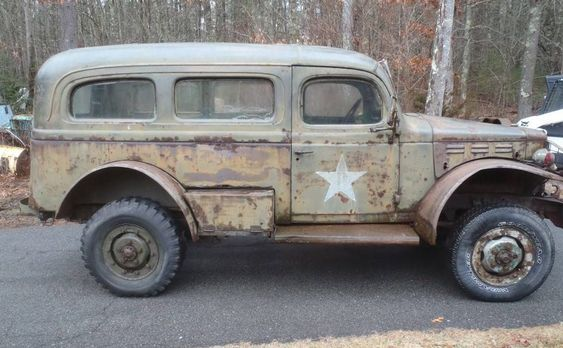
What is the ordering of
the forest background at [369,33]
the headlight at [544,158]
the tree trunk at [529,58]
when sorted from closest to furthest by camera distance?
the headlight at [544,158]
the forest background at [369,33]
the tree trunk at [529,58]

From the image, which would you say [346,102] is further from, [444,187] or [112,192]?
[112,192]

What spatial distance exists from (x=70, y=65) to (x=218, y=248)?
2399 millimetres

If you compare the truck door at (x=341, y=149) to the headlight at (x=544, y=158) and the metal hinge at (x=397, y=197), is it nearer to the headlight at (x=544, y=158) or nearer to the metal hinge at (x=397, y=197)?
the metal hinge at (x=397, y=197)

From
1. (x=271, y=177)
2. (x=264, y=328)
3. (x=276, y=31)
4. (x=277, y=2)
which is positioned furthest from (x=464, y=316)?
(x=277, y=2)

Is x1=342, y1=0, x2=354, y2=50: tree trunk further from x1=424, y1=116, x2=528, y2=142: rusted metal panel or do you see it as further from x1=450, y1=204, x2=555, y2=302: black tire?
x1=450, y1=204, x2=555, y2=302: black tire

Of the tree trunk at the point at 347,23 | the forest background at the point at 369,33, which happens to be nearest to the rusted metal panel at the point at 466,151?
the forest background at the point at 369,33

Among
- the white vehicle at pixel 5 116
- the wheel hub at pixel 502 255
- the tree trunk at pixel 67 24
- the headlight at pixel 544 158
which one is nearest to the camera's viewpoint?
the wheel hub at pixel 502 255

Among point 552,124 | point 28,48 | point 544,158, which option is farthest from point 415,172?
point 28,48

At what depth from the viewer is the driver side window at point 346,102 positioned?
176 inches

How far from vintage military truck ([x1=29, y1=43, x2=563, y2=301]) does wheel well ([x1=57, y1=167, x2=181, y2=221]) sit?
0.04 meters

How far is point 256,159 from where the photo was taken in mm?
4359

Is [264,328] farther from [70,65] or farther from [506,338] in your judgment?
[70,65]

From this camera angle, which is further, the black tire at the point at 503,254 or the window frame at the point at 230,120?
the window frame at the point at 230,120

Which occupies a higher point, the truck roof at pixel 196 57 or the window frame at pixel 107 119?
the truck roof at pixel 196 57
